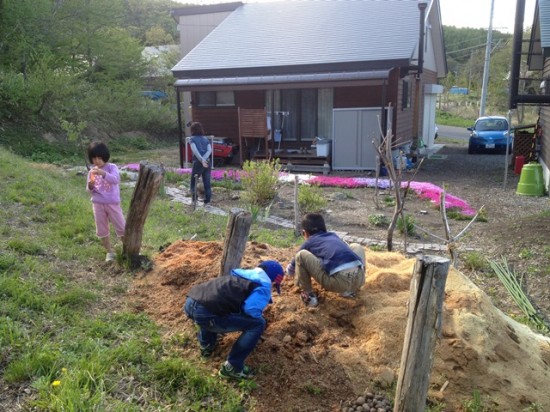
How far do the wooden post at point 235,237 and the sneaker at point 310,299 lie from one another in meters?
0.66

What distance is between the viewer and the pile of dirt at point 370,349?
3.60 meters

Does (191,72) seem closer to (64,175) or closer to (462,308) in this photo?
(64,175)

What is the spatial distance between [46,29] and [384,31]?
1365 centimetres

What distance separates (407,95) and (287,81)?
5.84 metres

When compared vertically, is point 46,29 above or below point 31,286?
above

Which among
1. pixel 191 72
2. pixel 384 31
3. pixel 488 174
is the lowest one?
pixel 488 174

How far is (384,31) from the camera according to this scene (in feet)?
56.9

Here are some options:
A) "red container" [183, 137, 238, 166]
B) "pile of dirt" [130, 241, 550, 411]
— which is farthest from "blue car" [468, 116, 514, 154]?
"pile of dirt" [130, 241, 550, 411]

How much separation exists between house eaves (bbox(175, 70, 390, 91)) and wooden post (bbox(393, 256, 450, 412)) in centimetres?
1229

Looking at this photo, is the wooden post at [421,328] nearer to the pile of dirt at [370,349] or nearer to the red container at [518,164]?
the pile of dirt at [370,349]

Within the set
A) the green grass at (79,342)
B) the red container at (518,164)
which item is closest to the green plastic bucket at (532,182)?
the red container at (518,164)

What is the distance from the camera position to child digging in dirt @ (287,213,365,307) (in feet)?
14.3

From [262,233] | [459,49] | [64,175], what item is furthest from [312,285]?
[459,49]

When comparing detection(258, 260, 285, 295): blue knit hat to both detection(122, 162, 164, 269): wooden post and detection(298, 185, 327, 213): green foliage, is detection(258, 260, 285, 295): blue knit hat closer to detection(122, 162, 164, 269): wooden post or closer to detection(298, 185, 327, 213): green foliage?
detection(122, 162, 164, 269): wooden post
